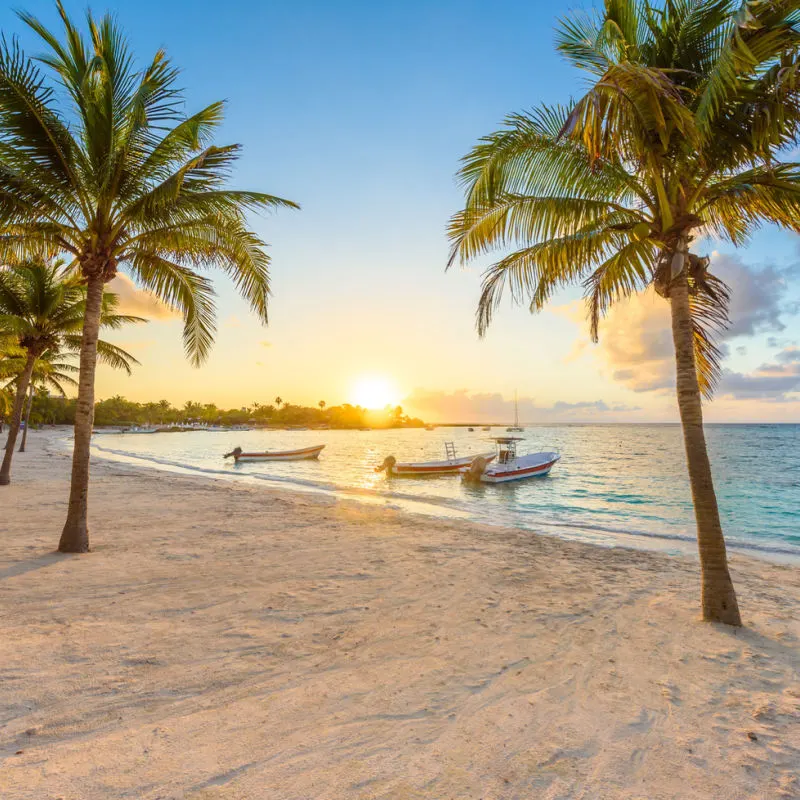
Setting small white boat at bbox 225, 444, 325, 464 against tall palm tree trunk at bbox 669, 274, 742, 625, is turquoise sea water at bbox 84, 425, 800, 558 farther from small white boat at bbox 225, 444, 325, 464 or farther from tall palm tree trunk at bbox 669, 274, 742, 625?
tall palm tree trunk at bbox 669, 274, 742, 625

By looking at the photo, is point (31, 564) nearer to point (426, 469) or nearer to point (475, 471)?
point (475, 471)

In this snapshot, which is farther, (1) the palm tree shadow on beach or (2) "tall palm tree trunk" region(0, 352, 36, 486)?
(2) "tall palm tree trunk" region(0, 352, 36, 486)

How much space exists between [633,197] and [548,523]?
11.7 metres

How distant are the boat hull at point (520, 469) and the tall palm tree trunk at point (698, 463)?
20755 millimetres

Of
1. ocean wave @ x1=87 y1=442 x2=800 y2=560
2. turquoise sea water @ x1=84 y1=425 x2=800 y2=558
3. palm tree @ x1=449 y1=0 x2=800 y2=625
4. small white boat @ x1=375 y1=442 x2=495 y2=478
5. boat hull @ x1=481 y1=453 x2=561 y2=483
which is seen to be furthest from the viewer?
small white boat @ x1=375 y1=442 x2=495 y2=478

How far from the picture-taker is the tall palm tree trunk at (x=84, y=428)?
7.48 metres

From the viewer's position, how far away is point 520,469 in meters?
27.6

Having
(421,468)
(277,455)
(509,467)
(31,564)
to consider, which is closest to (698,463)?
(31,564)

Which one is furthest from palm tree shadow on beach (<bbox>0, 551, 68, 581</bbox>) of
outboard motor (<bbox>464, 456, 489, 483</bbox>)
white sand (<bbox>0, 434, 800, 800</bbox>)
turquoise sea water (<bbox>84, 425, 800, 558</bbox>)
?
outboard motor (<bbox>464, 456, 489, 483</bbox>)

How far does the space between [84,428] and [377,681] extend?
6279mm

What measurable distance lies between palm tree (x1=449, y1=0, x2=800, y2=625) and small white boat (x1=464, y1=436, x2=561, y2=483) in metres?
20.1

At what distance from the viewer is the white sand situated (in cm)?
284

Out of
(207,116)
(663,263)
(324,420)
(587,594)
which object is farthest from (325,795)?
(324,420)

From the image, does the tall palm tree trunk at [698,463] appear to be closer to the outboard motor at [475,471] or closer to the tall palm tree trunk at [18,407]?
the tall palm tree trunk at [18,407]
